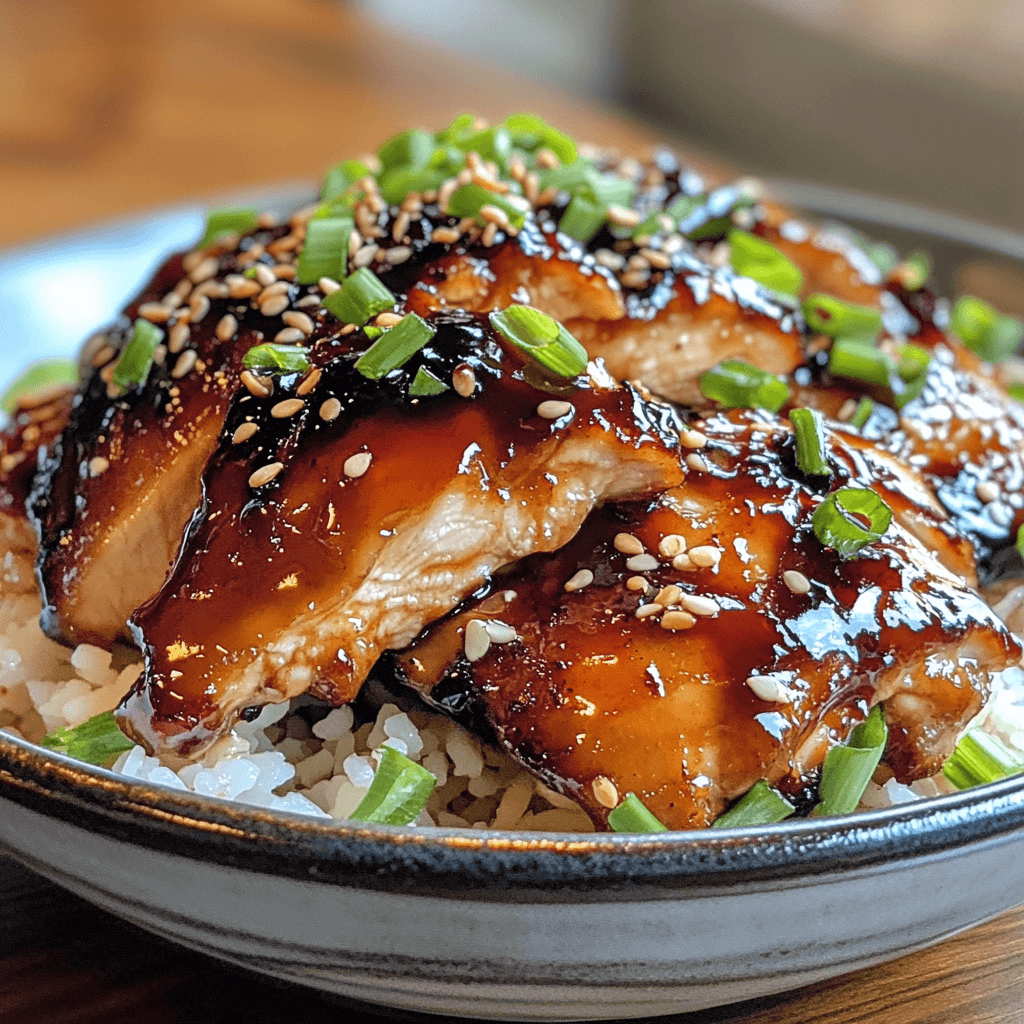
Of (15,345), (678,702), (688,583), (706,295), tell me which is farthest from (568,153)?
(15,345)

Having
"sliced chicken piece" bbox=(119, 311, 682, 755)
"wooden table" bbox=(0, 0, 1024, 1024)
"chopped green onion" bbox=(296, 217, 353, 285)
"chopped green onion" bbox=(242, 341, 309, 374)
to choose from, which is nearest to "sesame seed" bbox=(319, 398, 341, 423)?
"sliced chicken piece" bbox=(119, 311, 682, 755)

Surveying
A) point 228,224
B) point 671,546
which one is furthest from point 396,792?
point 228,224

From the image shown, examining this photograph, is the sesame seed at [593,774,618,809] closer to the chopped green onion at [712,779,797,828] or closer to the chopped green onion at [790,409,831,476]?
the chopped green onion at [712,779,797,828]

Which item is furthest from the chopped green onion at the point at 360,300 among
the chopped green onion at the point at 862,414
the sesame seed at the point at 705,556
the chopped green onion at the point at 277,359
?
the chopped green onion at the point at 862,414

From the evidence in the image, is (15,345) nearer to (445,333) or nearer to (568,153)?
(568,153)

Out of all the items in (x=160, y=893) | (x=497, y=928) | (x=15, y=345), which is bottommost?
(x=15, y=345)

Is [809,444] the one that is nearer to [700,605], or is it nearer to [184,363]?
[700,605]
